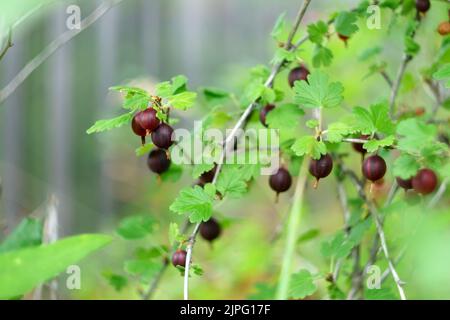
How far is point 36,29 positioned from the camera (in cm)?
304

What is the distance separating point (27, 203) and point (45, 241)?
196 cm

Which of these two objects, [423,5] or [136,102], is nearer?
[136,102]

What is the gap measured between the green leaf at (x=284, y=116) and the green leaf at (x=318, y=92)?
2.4 inches

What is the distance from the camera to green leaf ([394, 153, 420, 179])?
0.72 m

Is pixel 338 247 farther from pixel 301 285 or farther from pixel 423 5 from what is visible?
pixel 423 5

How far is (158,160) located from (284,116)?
16cm

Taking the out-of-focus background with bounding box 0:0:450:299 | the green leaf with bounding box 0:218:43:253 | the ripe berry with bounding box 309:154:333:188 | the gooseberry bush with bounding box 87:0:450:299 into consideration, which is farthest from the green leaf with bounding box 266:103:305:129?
the out-of-focus background with bounding box 0:0:450:299

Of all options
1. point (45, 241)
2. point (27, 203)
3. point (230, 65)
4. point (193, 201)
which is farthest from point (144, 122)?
point (230, 65)

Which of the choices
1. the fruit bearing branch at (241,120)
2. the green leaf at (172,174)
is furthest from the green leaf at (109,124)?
the green leaf at (172,174)

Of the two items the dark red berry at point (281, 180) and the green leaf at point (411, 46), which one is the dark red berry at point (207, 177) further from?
the green leaf at point (411, 46)

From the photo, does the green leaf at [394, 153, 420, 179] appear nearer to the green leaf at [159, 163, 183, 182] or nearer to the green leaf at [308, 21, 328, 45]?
the green leaf at [308, 21, 328, 45]

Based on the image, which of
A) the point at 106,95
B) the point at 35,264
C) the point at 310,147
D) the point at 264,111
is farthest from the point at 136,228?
the point at 106,95

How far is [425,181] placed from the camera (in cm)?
76

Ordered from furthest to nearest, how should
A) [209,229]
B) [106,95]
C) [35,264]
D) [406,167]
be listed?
[106,95] → [209,229] → [406,167] → [35,264]
